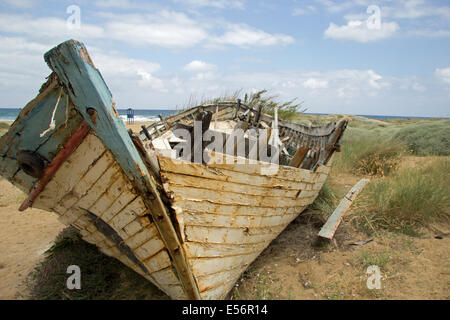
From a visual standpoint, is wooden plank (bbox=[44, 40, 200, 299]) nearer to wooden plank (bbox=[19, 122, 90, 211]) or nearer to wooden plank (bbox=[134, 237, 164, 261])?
wooden plank (bbox=[134, 237, 164, 261])

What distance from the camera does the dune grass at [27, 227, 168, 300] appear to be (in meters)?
3.61

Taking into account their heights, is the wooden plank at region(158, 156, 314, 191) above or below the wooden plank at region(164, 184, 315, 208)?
above

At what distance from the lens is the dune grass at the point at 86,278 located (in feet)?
11.8

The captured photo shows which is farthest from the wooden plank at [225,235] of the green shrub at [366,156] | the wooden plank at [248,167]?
the green shrub at [366,156]

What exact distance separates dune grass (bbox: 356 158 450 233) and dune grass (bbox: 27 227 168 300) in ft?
12.6

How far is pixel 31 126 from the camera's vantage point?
2188 millimetres

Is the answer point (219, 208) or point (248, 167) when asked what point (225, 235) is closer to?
point (219, 208)

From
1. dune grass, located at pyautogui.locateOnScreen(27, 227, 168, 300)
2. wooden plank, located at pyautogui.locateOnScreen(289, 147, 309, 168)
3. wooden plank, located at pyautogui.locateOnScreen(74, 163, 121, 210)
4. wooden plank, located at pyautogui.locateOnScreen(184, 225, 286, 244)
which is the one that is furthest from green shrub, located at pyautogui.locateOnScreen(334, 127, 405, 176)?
wooden plank, located at pyautogui.locateOnScreen(74, 163, 121, 210)

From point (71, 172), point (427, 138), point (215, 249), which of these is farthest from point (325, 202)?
point (427, 138)

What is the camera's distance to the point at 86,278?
3867 mm

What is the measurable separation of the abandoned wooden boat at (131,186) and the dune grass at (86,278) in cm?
85

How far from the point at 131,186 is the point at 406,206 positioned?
469cm
